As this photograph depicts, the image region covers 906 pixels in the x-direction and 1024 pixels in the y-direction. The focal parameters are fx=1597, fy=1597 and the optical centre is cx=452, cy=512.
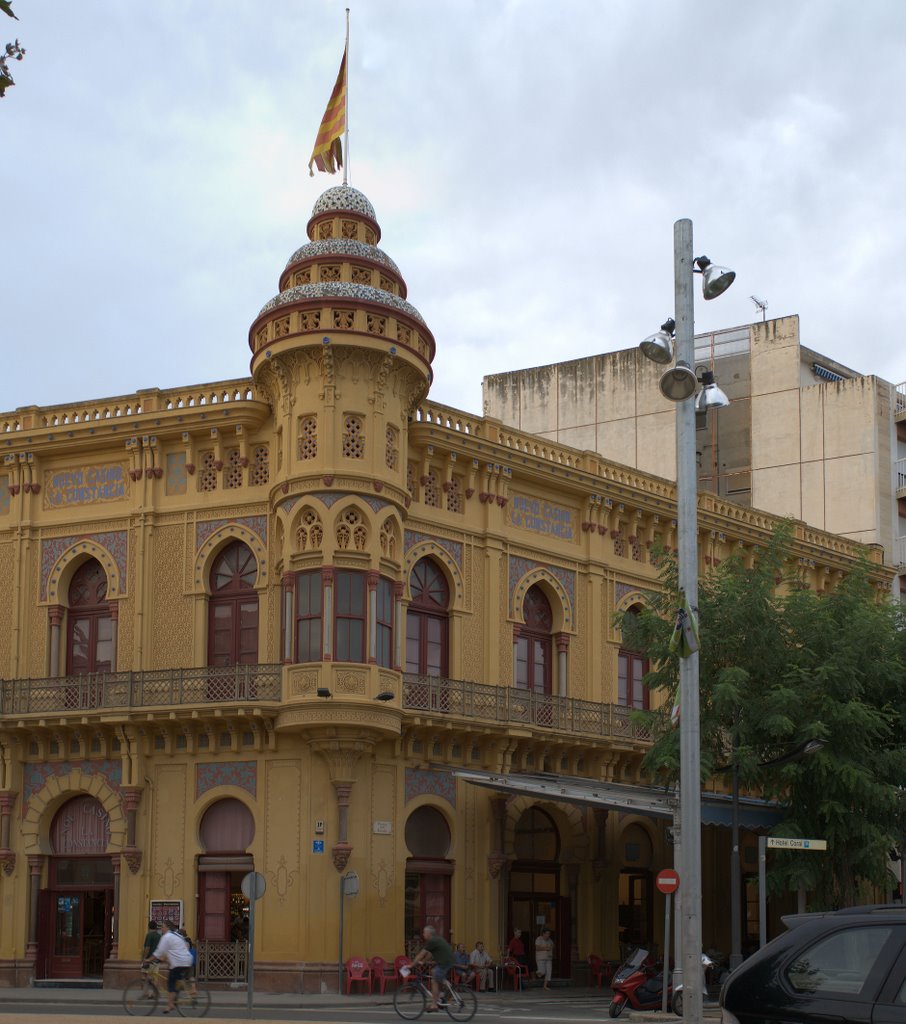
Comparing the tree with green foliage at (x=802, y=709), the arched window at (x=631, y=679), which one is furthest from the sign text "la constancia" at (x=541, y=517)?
the tree with green foliage at (x=802, y=709)

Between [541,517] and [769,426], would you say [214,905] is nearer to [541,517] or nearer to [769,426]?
[541,517]

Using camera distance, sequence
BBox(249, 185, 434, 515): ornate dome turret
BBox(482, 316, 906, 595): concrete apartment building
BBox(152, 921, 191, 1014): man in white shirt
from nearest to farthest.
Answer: BBox(152, 921, 191, 1014): man in white shirt → BBox(249, 185, 434, 515): ornate dome turret → BBox(482, 316, 906, 595): concrete apartment building

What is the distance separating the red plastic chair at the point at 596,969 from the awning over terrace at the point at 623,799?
13.8ft

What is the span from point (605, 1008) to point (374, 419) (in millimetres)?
11695

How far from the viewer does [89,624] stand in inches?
1310

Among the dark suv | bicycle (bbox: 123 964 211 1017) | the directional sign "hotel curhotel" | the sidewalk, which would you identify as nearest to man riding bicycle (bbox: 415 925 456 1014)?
the sidewalk

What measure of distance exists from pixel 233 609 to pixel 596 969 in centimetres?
1077

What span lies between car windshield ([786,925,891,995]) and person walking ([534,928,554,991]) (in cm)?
2379

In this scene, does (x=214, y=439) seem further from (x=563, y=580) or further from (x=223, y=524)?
(x=563, y=580)

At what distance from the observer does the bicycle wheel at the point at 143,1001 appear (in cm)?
2300

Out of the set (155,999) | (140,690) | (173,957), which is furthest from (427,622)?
(155,999)

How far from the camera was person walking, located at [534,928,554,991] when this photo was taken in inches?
1280

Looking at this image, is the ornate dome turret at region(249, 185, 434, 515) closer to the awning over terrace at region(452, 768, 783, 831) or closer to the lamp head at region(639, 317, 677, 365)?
the awning over terrace at region(452, 768, 783, 831)

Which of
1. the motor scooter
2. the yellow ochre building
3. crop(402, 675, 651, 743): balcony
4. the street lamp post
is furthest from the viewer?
crop(402, 675, 651, 743): balcony
